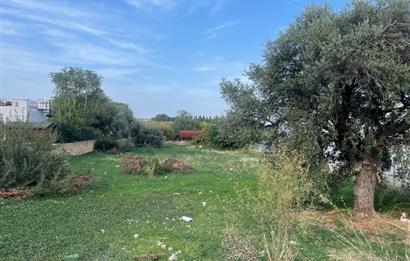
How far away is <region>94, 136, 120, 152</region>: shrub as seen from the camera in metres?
29.3

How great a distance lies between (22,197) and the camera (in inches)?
402

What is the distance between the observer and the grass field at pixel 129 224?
19.3 ft

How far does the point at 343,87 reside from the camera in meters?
8.02

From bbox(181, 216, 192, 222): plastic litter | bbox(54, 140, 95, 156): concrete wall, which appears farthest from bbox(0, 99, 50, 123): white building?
bbox(181, 216, 192, 222): plastic litter

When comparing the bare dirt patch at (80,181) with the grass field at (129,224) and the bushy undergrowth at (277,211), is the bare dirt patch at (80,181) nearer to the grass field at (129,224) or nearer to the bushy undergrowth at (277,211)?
the grass field at (129,224)

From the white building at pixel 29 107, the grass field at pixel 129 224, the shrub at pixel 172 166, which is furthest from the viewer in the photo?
the white building at pixel 29 107

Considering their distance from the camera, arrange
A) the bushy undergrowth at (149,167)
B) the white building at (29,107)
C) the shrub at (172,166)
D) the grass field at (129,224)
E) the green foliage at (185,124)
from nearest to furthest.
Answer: the grass field at (129,224) → the bushy undergrowth at (149,167) → the shrub at (172,166) → the white building at (29,107) → the green foliage at (185,124)

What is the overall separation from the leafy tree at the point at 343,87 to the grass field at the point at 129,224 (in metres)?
1.89

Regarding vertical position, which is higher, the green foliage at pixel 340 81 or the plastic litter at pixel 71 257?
the green foliage at pixel 340 81

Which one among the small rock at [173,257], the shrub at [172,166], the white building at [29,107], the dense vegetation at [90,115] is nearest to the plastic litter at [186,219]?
the small rock at [173,257]

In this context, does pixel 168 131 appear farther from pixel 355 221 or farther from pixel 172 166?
pixel 355 221

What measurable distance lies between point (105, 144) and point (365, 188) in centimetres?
2354

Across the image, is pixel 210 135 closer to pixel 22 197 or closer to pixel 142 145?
pixel 142 145

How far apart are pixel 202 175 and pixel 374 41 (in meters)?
9.58
